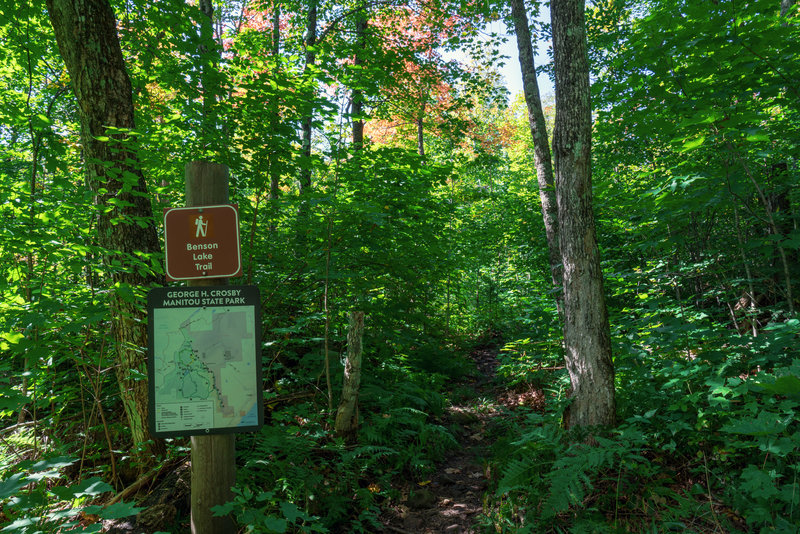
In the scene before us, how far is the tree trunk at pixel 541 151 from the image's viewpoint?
7031mm

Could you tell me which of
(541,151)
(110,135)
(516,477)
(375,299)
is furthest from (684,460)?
(110,135)

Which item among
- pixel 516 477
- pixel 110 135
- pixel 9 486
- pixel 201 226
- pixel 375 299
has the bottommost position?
pixel 516 477

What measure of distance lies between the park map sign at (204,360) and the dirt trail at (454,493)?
2096mm

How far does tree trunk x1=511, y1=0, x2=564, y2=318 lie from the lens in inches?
277

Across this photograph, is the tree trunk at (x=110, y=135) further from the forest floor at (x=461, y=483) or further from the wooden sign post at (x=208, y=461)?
the forest floor at (x=461, y=483)

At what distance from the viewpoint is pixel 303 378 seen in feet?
17.6

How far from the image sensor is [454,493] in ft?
14.4

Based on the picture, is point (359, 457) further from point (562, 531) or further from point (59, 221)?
point (59, 221)

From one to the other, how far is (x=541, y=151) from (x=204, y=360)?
6.43 metres

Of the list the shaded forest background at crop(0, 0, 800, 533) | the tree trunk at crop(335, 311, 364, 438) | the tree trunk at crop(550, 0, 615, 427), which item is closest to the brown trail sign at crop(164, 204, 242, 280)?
the shaded forest background at crop(0, 0, 800, 533)

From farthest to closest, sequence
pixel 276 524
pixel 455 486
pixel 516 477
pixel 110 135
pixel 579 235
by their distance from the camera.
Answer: pixel 455 486, pixel 579 235, pixel 110 135, pixel 516 477, pixel 276 524

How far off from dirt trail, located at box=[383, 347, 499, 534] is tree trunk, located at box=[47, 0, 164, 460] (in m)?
2.53

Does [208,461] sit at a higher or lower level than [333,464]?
higher

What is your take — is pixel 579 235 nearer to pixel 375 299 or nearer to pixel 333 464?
pixel 375 299
